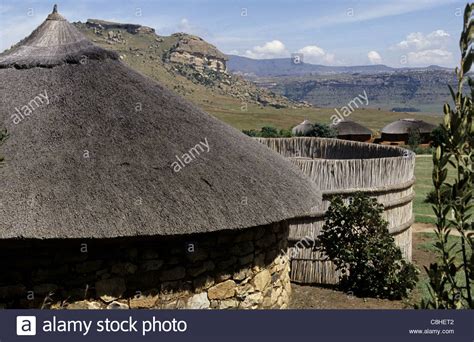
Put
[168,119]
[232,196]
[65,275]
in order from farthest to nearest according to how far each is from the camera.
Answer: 1. [168,119]
2. [232,196]
3. [65,275]

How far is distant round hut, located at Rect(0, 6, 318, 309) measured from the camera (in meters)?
5.98

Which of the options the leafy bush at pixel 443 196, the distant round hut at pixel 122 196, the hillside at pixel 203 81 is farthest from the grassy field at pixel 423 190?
the hillside at pixel 203 81

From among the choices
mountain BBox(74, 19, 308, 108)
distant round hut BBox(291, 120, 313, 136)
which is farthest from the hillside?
distant round hut BBox(291, 120, 313, 136)

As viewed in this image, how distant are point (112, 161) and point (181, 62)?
131 m

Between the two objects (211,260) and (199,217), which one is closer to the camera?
(199,217)

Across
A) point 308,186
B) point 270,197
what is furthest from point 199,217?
point 308,186

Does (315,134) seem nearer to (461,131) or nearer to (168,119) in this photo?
(168,119)

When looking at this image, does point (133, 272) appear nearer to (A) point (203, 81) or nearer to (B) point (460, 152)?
(B) point (460, 152)

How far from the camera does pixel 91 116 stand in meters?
6.99

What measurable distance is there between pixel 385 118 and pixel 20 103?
92.4 metres

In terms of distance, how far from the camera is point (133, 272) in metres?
6.35

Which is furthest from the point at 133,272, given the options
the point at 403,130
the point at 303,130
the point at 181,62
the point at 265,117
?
the point at 181,62

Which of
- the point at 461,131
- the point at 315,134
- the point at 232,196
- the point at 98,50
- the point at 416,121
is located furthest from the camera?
the point at 416,121

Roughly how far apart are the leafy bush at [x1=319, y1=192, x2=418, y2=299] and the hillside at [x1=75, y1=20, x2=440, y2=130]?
52004mm
